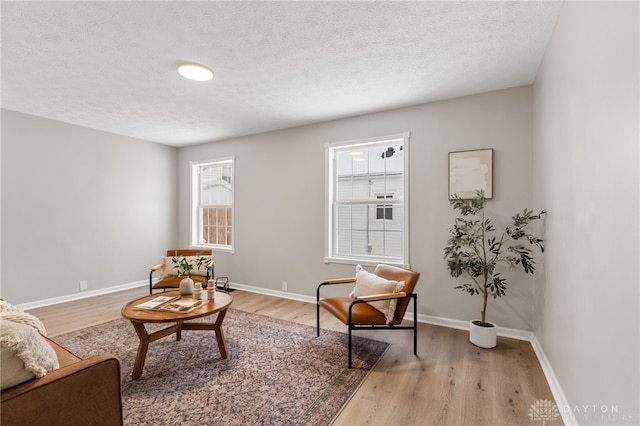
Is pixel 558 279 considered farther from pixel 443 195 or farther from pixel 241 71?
pixel 241 71

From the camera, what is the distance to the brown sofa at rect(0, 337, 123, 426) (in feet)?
3.74

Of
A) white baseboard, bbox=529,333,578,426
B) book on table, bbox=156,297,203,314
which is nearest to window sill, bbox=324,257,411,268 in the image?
white baseboard, bbox=529,333,578,426

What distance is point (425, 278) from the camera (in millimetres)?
3488

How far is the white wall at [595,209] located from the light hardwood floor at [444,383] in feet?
1.03

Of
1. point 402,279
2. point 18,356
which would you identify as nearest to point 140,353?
point 18,356

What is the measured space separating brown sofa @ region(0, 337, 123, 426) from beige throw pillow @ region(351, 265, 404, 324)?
1.99 meters

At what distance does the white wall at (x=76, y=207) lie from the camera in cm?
384

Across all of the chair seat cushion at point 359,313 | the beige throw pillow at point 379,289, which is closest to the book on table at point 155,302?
the chair seat cushion at point 359,313

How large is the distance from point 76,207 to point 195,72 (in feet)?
10.6

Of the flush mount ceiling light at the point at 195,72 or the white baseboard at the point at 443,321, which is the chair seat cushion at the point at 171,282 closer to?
the white baseboard at the point at 443,321

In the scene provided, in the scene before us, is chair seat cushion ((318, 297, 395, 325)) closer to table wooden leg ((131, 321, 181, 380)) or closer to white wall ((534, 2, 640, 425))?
white wall ((534, 2, 640, 425))

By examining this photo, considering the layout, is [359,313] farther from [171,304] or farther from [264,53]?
[264,53]

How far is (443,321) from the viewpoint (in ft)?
11.1

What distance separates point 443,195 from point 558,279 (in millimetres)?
1477
